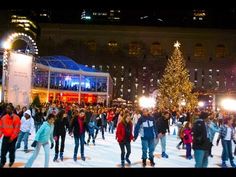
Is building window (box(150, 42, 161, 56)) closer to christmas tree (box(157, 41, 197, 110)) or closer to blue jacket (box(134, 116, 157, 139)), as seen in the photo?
christmas tree (box(157, 41, 197, 110))

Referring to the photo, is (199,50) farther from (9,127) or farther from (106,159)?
(9,127)

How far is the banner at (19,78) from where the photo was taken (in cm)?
1969

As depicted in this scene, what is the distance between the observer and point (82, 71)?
158 feet

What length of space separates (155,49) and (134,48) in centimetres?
382

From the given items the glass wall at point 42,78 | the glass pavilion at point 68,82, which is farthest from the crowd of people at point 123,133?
the glass pavilion at point 68,82

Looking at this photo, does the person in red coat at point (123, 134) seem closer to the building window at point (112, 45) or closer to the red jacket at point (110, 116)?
the red jacket at point (110, 116)

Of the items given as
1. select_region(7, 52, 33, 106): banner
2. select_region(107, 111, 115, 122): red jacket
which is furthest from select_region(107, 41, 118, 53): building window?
select_region(7, 52, 33, 106): banner

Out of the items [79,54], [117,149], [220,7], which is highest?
[79,54]

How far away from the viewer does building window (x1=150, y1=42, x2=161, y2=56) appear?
74.1 metres

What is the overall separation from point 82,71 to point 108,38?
26.7 m

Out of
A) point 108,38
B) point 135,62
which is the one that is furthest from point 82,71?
point 108,38

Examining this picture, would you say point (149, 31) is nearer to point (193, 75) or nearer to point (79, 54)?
point (193, 75)

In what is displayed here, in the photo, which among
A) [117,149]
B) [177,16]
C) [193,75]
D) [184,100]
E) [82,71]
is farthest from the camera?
[177,16]

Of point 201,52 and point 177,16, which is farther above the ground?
point 177,16
